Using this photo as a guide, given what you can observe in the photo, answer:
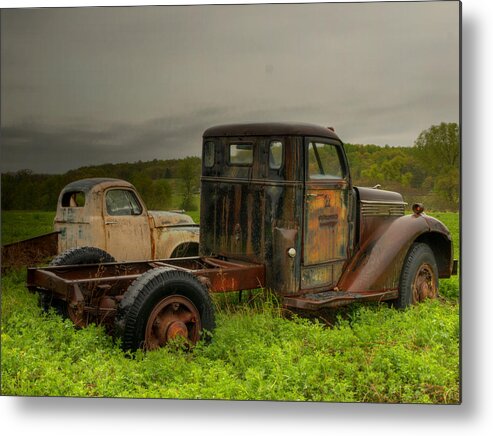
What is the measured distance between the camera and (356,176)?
491 cm

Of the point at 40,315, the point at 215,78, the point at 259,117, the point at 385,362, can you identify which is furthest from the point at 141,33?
the point at 385,362

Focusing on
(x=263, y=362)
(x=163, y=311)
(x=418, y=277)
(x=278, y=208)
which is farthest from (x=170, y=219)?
(x=418, y=277)

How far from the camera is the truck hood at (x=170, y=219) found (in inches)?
197

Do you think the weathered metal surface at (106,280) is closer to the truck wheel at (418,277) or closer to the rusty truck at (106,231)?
the rusty truck at (106,231)

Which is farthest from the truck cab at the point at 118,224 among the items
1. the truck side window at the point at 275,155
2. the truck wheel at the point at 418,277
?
the truck wheel at the point at 418,277

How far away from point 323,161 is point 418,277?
3.93ft

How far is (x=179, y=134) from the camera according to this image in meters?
4.71

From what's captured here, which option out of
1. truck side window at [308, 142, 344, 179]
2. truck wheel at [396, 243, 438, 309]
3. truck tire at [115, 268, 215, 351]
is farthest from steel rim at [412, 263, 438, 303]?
truck tire at [115, 268, 215, 351]

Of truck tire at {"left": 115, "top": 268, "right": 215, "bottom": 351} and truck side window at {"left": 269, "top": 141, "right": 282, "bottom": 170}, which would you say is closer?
truck tire at {"left": 115, "top": 268, "right": 215, "bottom": 351}

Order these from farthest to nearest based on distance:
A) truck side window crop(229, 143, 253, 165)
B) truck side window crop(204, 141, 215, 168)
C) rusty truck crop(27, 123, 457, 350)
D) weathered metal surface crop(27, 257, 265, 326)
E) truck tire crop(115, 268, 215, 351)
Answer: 1. truck side window crop(204, 141, 215, 168)
2. truck side window crop(229, 143, 253, 165)
3. rusty truck crop(27, 123, 457, 350)
4. weathered metal surface crop(27, 257, 265, 326)
5. truck tire crop(115, 268, 215, 351)

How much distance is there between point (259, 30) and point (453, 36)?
1.28 metres

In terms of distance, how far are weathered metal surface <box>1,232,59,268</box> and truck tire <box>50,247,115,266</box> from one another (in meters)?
0.11

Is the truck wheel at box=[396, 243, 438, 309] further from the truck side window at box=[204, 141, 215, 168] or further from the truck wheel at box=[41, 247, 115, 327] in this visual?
the truck wheel at box=[41, 247, 115, 327]

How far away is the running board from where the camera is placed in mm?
4570
